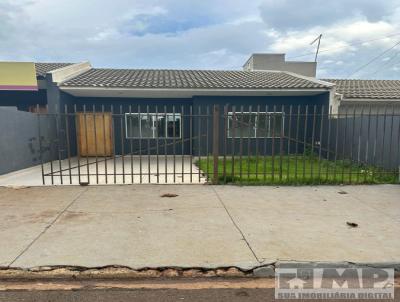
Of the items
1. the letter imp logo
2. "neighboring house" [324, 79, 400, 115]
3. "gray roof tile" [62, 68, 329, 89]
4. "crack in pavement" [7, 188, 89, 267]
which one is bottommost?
the letter imp logo

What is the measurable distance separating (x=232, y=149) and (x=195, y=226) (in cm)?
301

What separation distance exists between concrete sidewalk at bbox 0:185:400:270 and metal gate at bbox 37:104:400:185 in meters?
0.87

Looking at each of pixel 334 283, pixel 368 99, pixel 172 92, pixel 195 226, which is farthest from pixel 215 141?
pixel 368 99

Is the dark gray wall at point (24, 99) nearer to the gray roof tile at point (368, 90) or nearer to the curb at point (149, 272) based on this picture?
the curb at point (149, 272)

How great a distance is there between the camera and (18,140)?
31.3 ft

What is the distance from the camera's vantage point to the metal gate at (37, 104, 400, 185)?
759 centimetres

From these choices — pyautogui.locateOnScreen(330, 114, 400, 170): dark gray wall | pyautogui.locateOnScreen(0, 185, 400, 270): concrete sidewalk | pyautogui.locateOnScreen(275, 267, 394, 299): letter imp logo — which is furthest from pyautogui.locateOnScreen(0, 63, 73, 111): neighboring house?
pyautogui.locateOnScreen(275, 267, 394, 299): letter imp logo

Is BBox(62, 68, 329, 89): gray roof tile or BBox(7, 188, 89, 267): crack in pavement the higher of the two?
BBox(62, 68, 329, 89): gray roof tile

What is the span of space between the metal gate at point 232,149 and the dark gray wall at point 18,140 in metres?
0.66

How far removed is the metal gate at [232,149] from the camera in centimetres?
759

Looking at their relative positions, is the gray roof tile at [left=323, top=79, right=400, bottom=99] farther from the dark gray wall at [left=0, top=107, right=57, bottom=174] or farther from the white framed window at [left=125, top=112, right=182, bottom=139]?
the dark gray wall at [left=0, top=107, right=57, bottom=174]

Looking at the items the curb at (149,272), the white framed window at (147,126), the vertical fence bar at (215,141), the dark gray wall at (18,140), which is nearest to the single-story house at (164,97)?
the white framed window at (147,126)

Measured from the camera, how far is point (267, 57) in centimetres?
2044

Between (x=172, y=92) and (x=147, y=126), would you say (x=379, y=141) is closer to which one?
(x=172, y=92)
